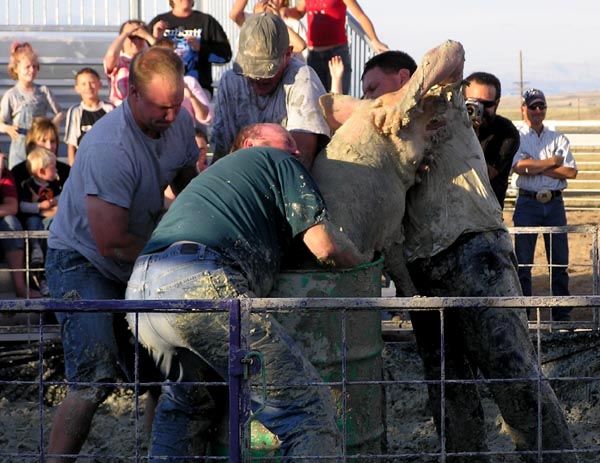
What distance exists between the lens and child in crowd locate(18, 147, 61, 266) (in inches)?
350

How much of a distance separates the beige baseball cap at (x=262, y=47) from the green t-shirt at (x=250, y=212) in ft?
4.27

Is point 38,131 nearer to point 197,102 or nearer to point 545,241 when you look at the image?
point 197,102

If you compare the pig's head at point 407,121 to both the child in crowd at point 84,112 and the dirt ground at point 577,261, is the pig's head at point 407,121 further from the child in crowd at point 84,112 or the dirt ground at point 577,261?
the child in crowd at point 84,112

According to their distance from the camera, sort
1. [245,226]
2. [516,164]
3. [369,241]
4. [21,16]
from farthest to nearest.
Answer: [21,16]
[516,164]
[369,241]
[245,226]

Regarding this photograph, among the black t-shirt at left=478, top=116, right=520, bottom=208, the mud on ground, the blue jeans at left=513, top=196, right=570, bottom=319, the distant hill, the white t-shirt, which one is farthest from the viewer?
the distant hill

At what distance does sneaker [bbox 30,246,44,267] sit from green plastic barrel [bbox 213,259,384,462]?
401 centimetres

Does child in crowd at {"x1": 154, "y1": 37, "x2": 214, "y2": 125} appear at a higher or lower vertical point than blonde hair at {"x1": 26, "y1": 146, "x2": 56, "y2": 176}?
higher

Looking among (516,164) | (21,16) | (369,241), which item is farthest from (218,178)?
(21,16)

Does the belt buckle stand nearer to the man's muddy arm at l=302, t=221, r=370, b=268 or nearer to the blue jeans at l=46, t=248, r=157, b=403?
the blue jeans at l=46, t=248, r=157, b=403

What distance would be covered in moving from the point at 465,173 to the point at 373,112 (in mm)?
492

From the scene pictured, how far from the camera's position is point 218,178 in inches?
177

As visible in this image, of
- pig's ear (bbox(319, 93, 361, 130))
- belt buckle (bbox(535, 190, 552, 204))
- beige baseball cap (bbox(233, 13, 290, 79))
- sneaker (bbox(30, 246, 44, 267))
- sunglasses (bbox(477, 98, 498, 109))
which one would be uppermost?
beige baseball cap (bbox(233, 13, 290, 79))

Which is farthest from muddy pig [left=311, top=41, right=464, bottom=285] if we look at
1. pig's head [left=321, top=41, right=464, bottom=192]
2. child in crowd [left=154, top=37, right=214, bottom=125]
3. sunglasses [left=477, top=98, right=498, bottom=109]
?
child in crowd [left=154, top=37, right=214, bottom=125]

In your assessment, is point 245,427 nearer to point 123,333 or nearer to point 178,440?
point 178,440
